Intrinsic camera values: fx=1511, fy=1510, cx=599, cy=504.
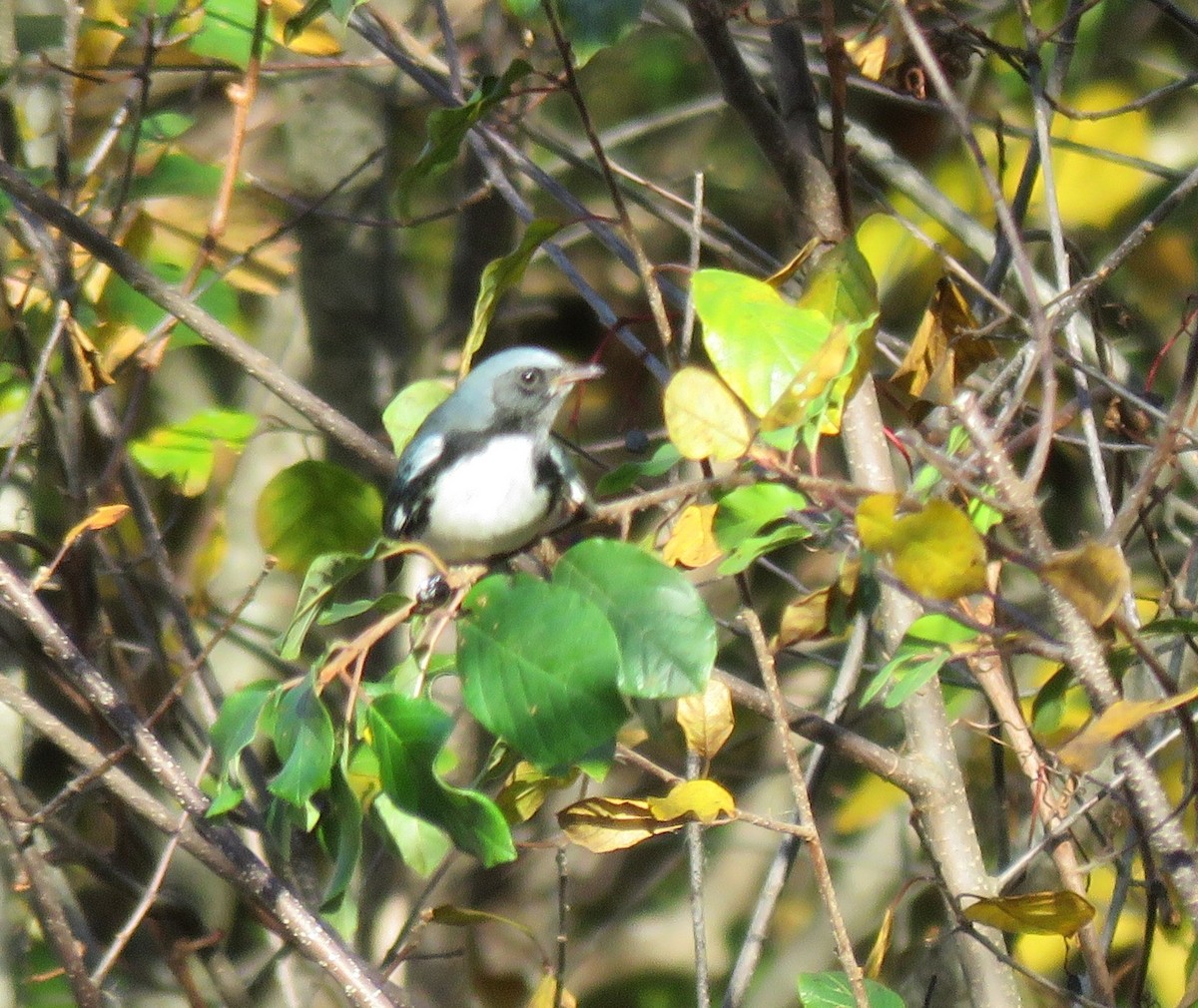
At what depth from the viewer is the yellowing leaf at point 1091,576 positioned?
1.39 m

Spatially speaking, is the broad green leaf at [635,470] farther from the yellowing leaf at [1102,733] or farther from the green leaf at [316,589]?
the yellowing leaf at [1102,733]

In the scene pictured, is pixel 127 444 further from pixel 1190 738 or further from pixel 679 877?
pixel 679 877

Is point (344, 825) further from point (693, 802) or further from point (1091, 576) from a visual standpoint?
point (1091, 576)

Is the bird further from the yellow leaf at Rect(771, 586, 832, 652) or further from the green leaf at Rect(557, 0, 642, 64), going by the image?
the yellow leaf at Rect(771, 586, 832, 652)

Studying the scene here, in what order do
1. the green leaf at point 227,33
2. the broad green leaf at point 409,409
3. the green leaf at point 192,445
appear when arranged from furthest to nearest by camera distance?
1. the green leaf at point 192,445
2. the green leaf at point 227,33
3. the broad green leaf at point 409,409

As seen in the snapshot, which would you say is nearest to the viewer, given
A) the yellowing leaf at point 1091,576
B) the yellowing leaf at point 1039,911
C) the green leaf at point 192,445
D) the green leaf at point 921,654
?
the yellowing leaf at point 1091,576

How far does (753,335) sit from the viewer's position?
169 centimetres

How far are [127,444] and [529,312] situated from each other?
4.80ft

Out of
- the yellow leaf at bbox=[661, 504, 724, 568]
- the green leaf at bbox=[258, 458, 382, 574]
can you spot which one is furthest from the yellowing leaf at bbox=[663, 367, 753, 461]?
the green leaf at bbox=[258, 458, 382, 574]

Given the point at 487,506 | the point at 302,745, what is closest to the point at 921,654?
the point at 302,745

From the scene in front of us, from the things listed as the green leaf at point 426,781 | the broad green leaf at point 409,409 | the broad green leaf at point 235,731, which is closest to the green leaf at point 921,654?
the green leaf at point 426,781

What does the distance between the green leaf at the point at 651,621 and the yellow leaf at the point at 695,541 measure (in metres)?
0.25

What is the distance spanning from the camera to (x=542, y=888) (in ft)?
18.8

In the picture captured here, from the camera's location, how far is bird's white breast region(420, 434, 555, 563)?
3.11m
